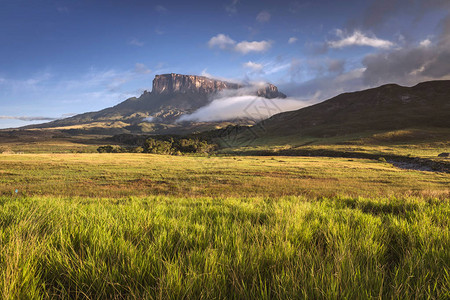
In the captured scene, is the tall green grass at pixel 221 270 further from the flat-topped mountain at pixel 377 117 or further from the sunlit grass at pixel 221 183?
the flat-topped mountain at pixel 377 117

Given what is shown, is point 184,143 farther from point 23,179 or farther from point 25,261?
point 25,261

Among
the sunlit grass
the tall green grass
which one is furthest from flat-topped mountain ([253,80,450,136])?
the tall green grass

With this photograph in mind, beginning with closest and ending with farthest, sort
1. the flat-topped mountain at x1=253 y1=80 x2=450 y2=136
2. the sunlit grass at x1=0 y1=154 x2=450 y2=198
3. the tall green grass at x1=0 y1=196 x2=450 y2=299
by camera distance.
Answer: the tall green grass at x1=0 y1=196 x2=450 y2=299, the sunlit grass at x1=0 y1=154 x2=450 y2=198, the flat-topped mountain at x1=253 y1=80 x2=450 y2=136

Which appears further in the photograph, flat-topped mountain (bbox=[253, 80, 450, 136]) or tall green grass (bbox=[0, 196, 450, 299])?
flat-topped mountain (bbox=[253, 80, 450, 136])

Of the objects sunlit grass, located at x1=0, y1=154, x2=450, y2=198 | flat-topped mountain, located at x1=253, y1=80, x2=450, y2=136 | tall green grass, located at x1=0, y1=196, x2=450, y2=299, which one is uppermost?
flat-topped mountain, located at x1=253, y1=80, x2=450, y2=136

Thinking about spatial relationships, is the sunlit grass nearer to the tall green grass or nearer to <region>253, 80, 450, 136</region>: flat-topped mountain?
the tall green grass

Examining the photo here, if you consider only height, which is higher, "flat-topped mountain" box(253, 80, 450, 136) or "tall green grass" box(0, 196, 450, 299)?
"flat-topped mountain" box(253, 80, 450, 136)

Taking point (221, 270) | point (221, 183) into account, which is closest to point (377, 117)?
point (221, 183)

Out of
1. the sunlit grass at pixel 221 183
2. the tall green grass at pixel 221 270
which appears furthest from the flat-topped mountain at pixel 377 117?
the tall green grass at pixel 221 270

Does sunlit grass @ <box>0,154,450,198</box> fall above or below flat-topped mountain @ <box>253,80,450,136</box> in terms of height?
below

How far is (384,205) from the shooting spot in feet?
Answer: 17.3

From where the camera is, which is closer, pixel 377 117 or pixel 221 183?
pixel 221 183

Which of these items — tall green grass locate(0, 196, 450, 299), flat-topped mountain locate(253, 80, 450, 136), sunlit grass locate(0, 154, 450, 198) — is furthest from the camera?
flat-topped mountain locate(253, 80, 450, 136)

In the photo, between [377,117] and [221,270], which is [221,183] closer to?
[221,270]
